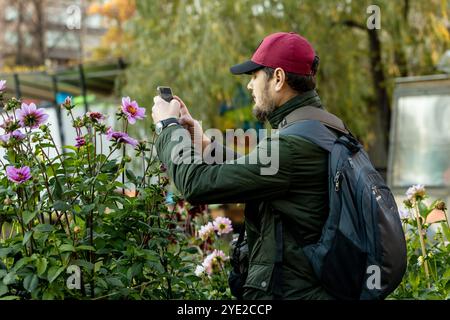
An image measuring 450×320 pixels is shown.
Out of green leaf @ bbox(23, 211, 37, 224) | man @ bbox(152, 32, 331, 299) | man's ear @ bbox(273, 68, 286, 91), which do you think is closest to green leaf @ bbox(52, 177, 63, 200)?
green leaf @ bbox(23, 211, 37, 224)

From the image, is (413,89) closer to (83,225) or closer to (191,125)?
(191,125)

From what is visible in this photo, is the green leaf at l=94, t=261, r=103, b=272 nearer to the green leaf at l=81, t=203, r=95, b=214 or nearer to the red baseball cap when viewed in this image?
the green leaf at l=81, t=203, r=95, b=214

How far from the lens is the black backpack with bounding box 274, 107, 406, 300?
2.64m

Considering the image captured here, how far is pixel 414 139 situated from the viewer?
1162 cm

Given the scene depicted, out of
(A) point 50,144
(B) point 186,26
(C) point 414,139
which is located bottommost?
(C) point 414,139

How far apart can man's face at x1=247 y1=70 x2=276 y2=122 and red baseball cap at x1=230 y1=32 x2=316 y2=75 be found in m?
0.04

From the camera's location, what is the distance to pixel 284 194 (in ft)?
9.04

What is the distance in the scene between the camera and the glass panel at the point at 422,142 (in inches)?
445

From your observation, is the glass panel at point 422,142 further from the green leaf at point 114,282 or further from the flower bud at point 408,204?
the green leaf at point 114,282

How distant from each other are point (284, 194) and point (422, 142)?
9.14m
